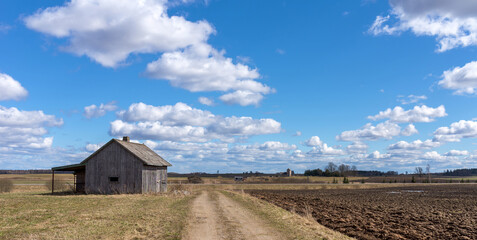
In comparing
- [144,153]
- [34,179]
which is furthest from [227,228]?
[34,179]

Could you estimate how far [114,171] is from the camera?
45.3 meters

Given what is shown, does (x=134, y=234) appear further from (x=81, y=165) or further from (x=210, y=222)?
(x=81, y=165)

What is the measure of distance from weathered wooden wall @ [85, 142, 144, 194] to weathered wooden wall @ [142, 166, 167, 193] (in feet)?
2.89

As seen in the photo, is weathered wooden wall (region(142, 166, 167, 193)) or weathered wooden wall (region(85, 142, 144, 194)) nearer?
weathered wooden wall (region(85, 142, 144, 194))

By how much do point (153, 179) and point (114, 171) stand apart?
4.82 metres

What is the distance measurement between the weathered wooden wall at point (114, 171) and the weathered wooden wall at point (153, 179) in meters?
0.88

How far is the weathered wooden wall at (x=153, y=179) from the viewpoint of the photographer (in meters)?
45.2

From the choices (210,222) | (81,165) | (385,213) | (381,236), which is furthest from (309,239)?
(81,165)

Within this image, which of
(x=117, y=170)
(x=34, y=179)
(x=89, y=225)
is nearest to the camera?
(x=89, y=225)

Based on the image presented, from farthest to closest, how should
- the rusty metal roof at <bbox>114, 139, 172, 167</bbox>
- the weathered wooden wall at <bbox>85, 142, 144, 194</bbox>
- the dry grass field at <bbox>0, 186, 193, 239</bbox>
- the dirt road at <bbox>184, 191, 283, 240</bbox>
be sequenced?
the rusty metal roof at <bbox>114, 139, 172, 167</bbox> → the weathered wooden wall at <bbox>85, 142, 144, 194</bbox> → the dirt road at <bbox>184, 191, 283, 240</bbox> → the dry grass field at <bbox>0, 186, 193, 239</bbox>

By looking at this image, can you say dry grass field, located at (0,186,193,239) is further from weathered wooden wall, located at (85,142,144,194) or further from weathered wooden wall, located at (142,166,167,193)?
weathered wooden wall, located at (142,166,167,193)

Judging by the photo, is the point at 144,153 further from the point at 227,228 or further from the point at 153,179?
the point at 227,228

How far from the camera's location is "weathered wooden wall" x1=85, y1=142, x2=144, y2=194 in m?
44.6

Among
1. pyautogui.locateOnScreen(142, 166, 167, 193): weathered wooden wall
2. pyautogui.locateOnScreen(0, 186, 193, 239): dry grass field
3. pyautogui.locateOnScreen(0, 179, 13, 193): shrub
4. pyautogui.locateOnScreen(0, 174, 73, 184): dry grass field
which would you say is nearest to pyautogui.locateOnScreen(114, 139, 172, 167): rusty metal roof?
pyautogui.locateOnScreen(142, 166, 167, 193): weathered wooden wall
